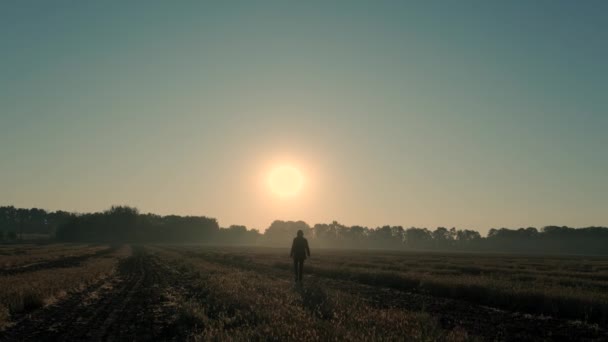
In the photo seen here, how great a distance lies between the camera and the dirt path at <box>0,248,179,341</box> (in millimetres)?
9536

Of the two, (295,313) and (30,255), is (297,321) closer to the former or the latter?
(295,313)

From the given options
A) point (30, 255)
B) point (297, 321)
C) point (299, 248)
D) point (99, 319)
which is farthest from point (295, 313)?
point (30, 255)

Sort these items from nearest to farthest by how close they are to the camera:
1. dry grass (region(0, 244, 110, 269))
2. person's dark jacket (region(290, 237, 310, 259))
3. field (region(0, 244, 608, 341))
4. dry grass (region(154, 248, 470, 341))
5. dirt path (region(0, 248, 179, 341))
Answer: dry grass (region(154, 248, 470, 341)) < field (region(0, 244, 608, 341)) < dirt path (region(0, 248, 179, 341)) < person's dark jacket (region(290, 237, 310, 259)) < dry grass (region(0, 244, 110, 269))

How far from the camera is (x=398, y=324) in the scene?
884 cm

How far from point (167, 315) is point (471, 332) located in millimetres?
8340

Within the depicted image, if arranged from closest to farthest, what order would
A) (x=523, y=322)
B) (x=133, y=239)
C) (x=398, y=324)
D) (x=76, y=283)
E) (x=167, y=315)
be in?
1. (x=398, y=324)
2. (x=523, y=322)
3. (x=167, y=315)
4. (x=76, y=283)
5. (x=133, y=239)

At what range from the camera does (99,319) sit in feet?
37.7

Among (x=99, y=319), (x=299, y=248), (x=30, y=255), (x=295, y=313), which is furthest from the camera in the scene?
(x=30, y=255)

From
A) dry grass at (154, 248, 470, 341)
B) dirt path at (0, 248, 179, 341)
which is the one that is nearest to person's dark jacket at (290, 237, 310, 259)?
dry grass at (154, 248, 470, 341)

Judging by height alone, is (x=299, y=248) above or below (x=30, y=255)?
above

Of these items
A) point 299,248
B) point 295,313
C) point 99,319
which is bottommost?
point 99,319

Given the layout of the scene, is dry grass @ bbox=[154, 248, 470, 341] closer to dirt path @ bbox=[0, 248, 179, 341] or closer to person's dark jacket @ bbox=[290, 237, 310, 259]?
dirt path @ bbox=[0, 248, 179, 341]

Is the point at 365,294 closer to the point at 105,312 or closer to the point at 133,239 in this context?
the point at 105,312

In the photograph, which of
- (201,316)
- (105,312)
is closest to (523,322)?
(201,316)
